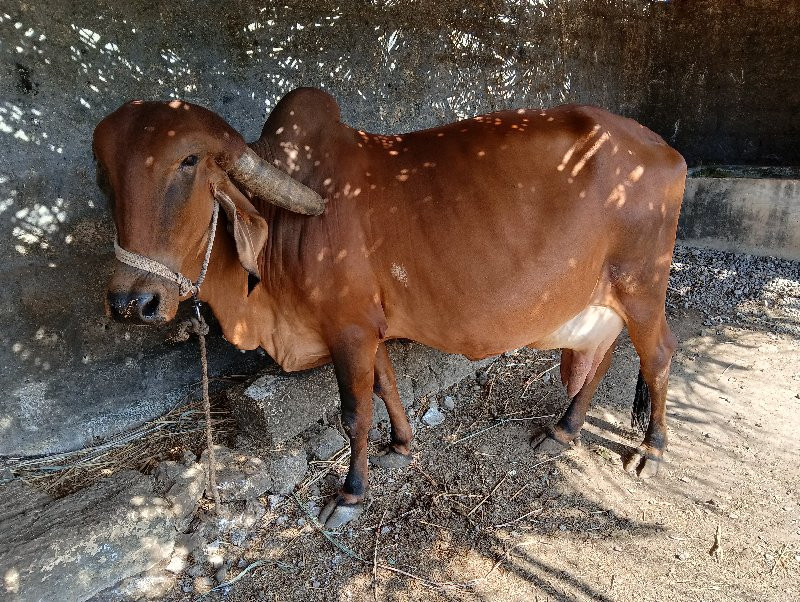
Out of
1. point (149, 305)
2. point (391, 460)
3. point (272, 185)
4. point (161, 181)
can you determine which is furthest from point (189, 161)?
point (391, 460)

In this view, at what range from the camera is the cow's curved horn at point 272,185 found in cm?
237

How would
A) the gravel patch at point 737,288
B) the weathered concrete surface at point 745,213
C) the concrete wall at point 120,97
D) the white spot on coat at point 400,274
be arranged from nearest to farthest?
the white spot on coat at point 400,274 → the concrete wall at point 120,97 → the gravel patch at point 737,288 → the weathered concrete surface at point 745,213

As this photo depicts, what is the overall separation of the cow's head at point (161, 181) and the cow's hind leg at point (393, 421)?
4.26ft

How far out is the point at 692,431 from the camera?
375 centimetres

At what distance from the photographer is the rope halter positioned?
2168 millimetres

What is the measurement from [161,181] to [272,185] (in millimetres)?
431

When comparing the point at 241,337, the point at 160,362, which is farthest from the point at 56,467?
the point at 241,337

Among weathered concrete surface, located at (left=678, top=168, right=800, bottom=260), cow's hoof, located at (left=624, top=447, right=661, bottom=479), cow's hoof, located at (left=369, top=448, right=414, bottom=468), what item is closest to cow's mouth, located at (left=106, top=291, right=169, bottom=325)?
cow's hoof, located at (left=369, top=448, right=414, bottom=468)

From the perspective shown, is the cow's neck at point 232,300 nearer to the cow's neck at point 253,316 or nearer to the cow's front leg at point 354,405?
the cow's neck at point 253,316

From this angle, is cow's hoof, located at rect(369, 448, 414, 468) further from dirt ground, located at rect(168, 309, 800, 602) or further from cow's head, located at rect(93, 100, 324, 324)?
cow's head, located at rect(93, 100, 324, 324)

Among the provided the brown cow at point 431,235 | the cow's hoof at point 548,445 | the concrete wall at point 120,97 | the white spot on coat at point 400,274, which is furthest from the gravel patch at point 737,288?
the white spot on coat at point 400,274

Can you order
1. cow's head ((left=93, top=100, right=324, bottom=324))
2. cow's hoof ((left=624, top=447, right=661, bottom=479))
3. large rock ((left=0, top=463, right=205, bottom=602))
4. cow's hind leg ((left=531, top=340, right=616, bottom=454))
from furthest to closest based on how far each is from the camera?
cow's hind leg ((left=531, top=340, right=616, bottom=454)), cow's hoof ((left=624, top=447, right=661, bottom=479)), large rock ((left=0, top=463, right=205, bottom=602)), cow's head ((left=93, top=100, right=324, bottom=324))

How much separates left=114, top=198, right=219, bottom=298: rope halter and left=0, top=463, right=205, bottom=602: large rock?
0.99 metres

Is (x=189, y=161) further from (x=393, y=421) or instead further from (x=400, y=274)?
(x=393, y=421)
